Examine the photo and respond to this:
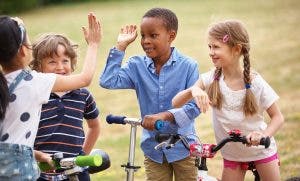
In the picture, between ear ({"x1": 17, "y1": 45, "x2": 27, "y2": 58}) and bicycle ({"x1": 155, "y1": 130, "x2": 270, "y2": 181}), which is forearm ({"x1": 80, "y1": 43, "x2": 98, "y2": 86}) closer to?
ear ({"x1": 17, "y1": 45, "x2": 27, "y2": 58})

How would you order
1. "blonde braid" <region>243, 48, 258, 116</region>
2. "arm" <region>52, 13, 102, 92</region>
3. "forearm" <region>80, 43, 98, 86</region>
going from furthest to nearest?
1. "blonde braid" <region>243, 48, 258, 116</region>
2. "forearm" <region>80, 43, 98, 86</region>
3. "arm" <region>52, 13, 102, 92</region>

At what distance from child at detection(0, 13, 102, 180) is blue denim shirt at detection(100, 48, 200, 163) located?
3.71 feet

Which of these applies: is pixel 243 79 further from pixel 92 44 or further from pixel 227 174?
pixel 92 44

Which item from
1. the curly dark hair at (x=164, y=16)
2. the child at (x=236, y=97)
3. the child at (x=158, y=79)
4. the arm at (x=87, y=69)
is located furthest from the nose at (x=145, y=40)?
the arm at (x=87, y=69)

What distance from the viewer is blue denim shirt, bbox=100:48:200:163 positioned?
5.54 m

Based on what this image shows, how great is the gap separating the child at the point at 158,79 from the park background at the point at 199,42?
853mm

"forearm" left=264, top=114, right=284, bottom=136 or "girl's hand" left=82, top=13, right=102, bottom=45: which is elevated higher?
"girl's hand" left=82, top=13, right=102, bottom=45

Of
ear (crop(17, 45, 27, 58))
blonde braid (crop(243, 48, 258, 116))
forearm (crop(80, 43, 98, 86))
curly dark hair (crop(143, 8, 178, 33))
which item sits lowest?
blonde braid (crop(243, 48, 258, 116))

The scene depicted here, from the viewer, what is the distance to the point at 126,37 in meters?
5.42

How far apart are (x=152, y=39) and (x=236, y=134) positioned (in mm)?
1168

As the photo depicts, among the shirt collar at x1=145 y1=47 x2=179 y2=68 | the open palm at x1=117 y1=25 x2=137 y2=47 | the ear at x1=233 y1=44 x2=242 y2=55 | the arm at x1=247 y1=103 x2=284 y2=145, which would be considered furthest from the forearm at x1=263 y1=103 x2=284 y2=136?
the open palm at x1=117 y1=25 x2=137 y2=47

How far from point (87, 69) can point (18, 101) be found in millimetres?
556

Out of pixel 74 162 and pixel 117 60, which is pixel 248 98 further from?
pixel 74 162

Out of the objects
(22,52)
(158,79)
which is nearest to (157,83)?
(158,79)
